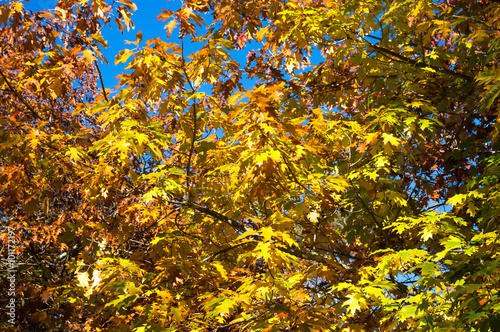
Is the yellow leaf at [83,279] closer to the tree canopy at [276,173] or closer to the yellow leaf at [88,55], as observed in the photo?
the tree canopy at [276,173]

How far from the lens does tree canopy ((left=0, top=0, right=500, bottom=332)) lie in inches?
148

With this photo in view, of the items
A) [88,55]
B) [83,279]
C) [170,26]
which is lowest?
[83,279]

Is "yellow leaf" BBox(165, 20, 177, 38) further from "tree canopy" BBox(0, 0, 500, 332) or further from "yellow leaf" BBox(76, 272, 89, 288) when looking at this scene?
"yellow leaf" BBox(76, 272, 89, 288)

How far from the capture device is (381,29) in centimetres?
551

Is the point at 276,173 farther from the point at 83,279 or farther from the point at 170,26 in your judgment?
the point at 83,279

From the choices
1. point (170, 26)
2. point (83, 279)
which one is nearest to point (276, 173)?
point (170, 26)

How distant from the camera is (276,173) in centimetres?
347

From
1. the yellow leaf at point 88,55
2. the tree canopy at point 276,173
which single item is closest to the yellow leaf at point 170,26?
the tree canopy at point 276,173

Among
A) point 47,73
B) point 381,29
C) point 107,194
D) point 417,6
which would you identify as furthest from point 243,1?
point 107,194

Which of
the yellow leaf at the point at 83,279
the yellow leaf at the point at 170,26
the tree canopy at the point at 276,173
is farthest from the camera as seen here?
the yellow leaf at the point at 83,279

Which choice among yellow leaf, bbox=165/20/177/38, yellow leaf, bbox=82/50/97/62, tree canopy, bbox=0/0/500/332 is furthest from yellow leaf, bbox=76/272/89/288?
yellow leaf, bbox=165/20/177/38

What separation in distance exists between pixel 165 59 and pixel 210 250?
302 cm

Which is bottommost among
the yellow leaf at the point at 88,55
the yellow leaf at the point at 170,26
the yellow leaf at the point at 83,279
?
the yellow leaf at the point at 83,279

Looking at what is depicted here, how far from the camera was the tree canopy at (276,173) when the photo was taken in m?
3.76
